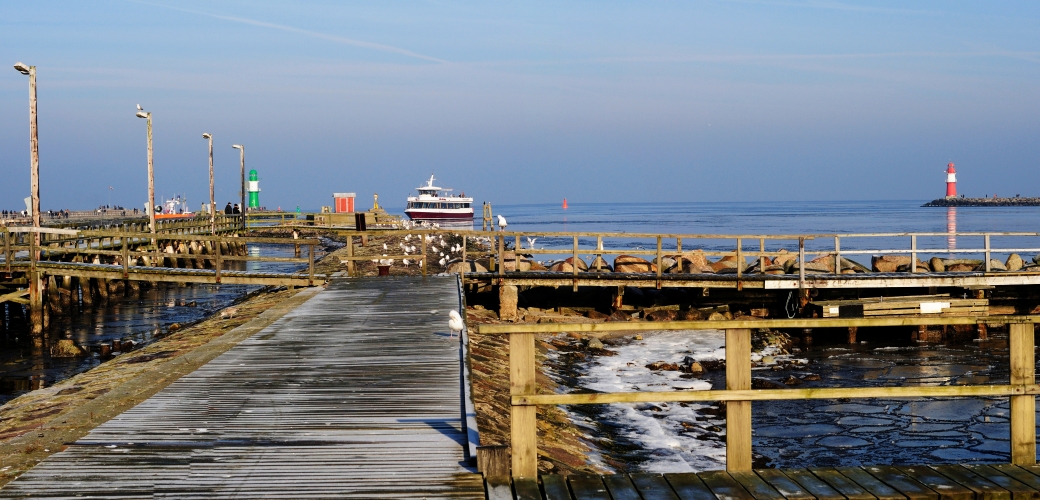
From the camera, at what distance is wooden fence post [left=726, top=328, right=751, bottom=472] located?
5.90 metres

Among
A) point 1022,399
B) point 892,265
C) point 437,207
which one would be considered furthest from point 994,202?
point 1022,399

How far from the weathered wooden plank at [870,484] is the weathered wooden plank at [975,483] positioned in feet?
0.94

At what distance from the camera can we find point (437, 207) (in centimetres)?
9544

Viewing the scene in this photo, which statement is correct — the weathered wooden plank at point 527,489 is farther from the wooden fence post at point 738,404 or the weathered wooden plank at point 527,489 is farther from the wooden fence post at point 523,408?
the wooden fence post at point 738,404

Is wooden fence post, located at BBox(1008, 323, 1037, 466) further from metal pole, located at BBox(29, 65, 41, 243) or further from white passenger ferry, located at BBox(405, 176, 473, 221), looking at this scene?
white passenger ferry, located at BBox(405, 176, 473, 221)

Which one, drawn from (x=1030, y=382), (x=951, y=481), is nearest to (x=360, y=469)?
(x=951, y=481)

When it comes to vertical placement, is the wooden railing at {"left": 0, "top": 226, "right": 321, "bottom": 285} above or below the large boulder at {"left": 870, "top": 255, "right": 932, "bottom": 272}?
above

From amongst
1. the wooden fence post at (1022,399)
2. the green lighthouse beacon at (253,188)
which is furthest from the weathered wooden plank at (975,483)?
the green lighthouse beacon at (253,188)

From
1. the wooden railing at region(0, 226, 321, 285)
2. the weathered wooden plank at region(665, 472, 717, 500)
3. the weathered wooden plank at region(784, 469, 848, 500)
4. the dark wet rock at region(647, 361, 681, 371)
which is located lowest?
the dark wet rock at region(647, 361, 681, 371)

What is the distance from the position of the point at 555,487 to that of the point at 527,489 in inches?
7.3

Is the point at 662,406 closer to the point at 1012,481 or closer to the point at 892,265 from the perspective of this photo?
the point at 1012,481

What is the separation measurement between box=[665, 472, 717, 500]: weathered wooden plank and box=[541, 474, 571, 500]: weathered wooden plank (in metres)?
0.66

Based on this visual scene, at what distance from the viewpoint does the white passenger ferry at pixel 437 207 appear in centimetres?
9200

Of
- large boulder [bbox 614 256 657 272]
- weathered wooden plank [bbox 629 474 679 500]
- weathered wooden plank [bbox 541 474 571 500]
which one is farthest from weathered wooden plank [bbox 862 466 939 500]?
large boulder [bbox 614 256 657 272]
